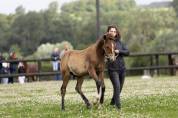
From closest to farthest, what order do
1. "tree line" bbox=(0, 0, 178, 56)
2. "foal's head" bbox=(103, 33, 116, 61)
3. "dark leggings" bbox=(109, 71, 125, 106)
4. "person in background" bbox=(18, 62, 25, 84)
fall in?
"foal's head" bbox=(103, 33, 116, 61) < "dark leggings" bbox=(109, 71, 125, 106) < "person in background" bbox=(18, 62, 25, 84) < "tree line" bbox=(0, 0, 178, 56)

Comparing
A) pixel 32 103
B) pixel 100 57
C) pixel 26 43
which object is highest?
pixel 100 57

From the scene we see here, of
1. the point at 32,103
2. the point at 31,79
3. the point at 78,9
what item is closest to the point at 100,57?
the point at 32,103

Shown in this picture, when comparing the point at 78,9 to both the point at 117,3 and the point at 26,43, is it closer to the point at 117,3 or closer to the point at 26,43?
the point at 117,3

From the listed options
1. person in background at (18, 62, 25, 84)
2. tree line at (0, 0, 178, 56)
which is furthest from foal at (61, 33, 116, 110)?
tree line at (0, 0, 178, 56)

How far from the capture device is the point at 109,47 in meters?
13.5

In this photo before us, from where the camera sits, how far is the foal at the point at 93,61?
44.7ft

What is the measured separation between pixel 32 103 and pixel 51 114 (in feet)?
11.1

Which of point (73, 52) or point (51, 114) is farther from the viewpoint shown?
point (73, 52)

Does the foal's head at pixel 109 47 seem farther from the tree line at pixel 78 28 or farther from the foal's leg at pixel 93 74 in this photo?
the tree line at pixel 78 28

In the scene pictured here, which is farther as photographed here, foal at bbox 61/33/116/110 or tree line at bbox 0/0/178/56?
tree line at bbox 0/0/178/56

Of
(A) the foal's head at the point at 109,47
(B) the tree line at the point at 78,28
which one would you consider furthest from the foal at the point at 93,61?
(B) the tree line at the point at 78,28

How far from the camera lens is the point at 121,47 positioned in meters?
Answer: 14.4

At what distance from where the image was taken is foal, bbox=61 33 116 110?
13.6 metres

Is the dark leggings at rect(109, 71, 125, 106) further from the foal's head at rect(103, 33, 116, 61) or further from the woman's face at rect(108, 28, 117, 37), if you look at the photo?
the woman's face at rect(108, 28, 117, 37)
